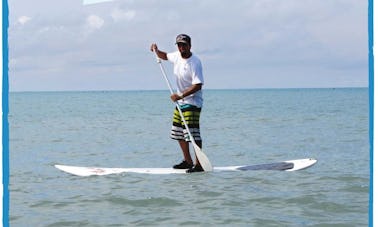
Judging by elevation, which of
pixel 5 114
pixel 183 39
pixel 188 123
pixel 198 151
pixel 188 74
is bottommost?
pixel 198 151

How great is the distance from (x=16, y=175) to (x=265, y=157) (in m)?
5.31

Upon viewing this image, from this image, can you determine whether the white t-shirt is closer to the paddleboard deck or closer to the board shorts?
the board shorts

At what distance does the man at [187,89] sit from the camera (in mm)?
8453

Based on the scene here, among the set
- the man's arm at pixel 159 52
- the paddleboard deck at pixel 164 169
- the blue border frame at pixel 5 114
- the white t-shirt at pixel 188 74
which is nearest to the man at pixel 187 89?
the white t-shirt at pixel 188 74

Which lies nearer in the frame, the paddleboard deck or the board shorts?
the board shorts

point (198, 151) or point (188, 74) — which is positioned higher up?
point (188, 74)

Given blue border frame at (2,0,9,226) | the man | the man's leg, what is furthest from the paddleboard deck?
blue border frame at (2,0,9,226)

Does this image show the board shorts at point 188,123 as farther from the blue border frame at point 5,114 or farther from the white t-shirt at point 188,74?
the blue border frame at point 5,114

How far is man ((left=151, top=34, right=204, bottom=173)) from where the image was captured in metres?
8.45

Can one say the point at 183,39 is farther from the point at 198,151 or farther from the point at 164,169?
the point at 164,169

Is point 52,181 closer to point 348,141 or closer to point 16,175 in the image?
point 16,175

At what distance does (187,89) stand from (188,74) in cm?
22

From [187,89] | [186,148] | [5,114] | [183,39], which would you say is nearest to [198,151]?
[186,148]

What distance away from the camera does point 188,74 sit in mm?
8562
